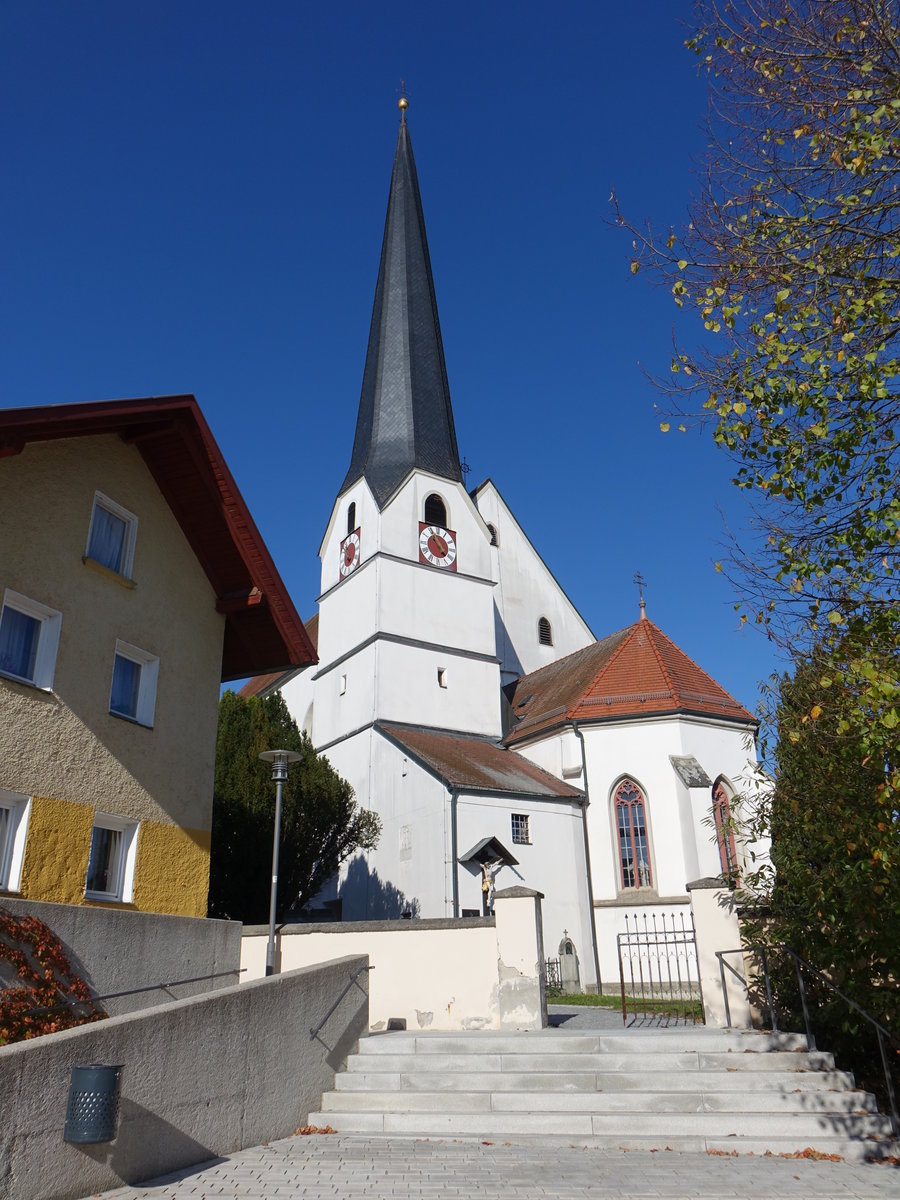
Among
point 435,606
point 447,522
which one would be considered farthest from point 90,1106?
point 447,522

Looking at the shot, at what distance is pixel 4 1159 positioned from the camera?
Result: 5551 mm

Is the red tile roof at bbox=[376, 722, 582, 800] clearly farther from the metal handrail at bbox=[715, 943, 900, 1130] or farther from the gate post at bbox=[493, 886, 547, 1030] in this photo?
the metal handrail at bbox=[715, 943, 900, 1130]

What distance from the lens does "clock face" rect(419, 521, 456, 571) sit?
31.0 m

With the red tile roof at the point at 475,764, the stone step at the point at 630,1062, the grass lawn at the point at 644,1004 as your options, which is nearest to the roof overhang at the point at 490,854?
the red tile roof at the point at 475,764

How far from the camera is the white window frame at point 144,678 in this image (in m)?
11.6

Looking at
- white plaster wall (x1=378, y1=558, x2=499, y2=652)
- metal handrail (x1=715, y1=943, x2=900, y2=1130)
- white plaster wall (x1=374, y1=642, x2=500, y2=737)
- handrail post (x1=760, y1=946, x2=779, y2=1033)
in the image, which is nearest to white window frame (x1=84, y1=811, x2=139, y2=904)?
metal handrail (x1=715, y1=943, x2=900, y2=1130)

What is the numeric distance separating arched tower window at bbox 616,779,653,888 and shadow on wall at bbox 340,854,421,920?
559 cm

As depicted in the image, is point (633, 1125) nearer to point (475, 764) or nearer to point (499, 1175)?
point (499, 1175)

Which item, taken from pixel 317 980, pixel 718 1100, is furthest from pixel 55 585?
pixel 718 1100

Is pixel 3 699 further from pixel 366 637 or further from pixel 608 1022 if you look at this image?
pixel 366 637

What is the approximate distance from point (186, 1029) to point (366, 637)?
22022mm

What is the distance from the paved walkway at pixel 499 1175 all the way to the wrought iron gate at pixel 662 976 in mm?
4933

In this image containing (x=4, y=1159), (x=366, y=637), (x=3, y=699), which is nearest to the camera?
(x=4, y=1159)

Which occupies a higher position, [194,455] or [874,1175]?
[194,455]
